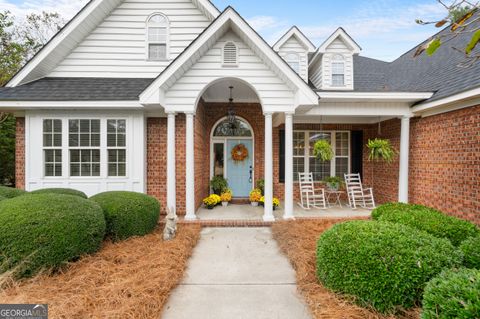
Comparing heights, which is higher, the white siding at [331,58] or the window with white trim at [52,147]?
the white siding at [331,58]

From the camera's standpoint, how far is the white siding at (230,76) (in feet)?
19.5

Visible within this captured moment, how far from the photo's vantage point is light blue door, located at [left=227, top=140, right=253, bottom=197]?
8.74 meters

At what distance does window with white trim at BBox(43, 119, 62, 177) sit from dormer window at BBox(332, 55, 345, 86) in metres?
8.08

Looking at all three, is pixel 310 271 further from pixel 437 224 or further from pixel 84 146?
pixel 84 146

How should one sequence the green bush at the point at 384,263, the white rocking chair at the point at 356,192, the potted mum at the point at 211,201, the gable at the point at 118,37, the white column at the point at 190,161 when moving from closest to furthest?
1. the green bush at the point at 384,263
2. the white column at the point at 190,161
3. the gable at the point at 118,37
4. the potted mum at the point at 211,201
5. the white rocking chair at the point at 356,192

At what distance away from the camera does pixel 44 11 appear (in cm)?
1321

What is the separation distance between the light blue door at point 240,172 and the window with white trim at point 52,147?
4.91 metres

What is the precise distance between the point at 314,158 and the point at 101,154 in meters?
6.76

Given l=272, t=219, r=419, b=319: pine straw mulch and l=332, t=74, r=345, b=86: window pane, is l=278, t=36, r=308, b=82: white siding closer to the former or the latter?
l=332, t=74, r=345, b=86: window pane

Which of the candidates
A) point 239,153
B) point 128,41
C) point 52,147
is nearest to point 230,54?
point 128,41

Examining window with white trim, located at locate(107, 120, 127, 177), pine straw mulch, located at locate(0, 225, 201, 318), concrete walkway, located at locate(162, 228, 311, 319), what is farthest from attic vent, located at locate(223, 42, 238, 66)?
pine straw mulch, located at locate(0, 225, 201, 318)

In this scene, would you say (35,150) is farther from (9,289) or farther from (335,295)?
(335,295)

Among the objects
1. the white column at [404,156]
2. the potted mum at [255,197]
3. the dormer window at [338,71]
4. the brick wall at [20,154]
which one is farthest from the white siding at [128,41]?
the white column at [404,156]
